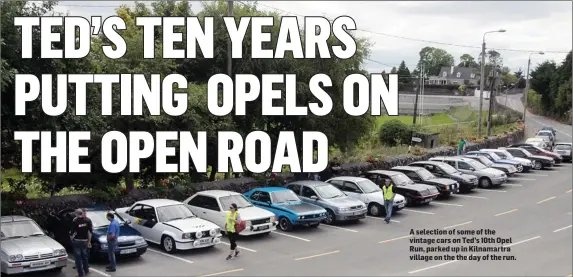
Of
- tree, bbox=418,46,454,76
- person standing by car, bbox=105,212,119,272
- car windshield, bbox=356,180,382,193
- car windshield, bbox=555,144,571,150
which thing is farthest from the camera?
tree, bbox=418,46,454,76

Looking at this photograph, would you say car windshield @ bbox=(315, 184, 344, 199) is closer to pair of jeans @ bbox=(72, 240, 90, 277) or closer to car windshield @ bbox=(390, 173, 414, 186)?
car windshield @ bbox=(390, 173, 414, 186)

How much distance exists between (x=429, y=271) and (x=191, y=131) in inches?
376

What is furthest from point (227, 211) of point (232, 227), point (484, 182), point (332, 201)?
point (484, 182)

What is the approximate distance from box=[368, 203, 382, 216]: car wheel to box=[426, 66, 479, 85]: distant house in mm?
64239

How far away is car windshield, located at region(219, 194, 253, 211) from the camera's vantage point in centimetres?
1648

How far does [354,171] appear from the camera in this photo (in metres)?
25.9

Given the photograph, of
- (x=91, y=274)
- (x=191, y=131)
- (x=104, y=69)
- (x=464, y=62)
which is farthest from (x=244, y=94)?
(x=464, y=62)

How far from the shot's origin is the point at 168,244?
14.4 meters

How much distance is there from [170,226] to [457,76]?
9761 centimetres

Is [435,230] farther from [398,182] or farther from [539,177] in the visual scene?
[539,177]

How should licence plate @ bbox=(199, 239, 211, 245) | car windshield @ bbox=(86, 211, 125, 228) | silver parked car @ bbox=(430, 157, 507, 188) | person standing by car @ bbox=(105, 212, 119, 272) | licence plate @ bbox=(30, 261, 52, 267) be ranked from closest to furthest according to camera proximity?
licence plate @ bbox=(30, 261, 52, 267), person standing by car @ bbox=(105, 212, 119, 272), car windshield @ bbox=(86, 211, 125, 228), licence plate @ bbox=(199, 239, 211, 245), silver parked car @ bbox=(430, 157, 507, 188)

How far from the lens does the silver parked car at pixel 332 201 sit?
1803cm

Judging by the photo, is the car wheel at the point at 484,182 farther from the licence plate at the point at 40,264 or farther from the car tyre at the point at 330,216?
the licence plate at the point at 40,264

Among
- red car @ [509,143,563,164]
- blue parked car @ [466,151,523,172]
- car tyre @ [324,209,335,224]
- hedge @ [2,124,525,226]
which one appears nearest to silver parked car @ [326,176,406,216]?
car tyre @ [324,209,335,224]
